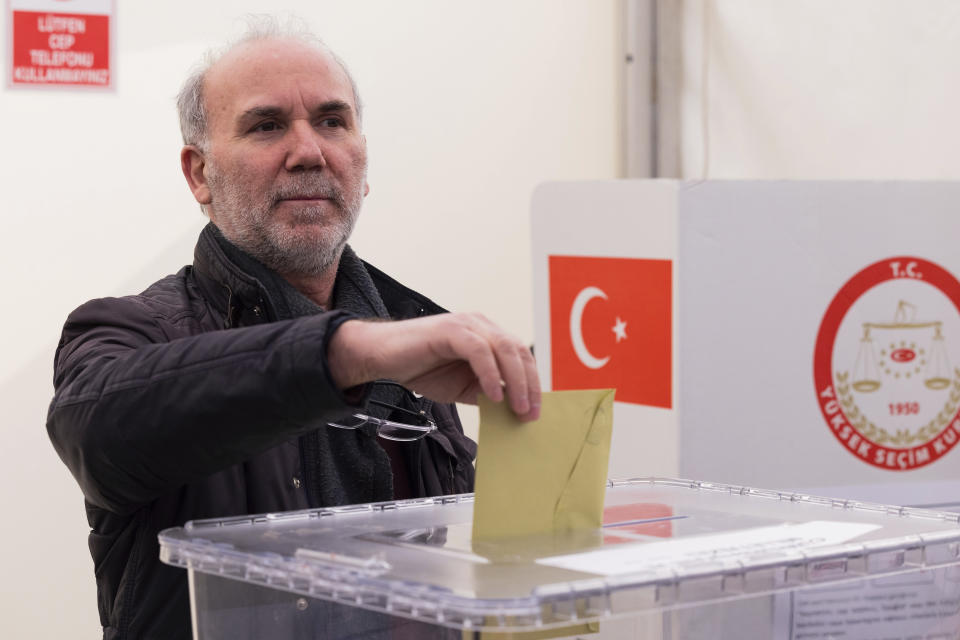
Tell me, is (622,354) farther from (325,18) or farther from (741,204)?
(325,18)

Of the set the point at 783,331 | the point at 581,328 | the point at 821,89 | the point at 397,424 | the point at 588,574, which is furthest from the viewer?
the point at 821,89

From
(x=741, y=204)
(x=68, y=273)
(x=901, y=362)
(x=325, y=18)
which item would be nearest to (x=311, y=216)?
(x=741, y=204)

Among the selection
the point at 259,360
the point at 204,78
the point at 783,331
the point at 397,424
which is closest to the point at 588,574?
the point at 259,360

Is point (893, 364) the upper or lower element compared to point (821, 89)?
lower

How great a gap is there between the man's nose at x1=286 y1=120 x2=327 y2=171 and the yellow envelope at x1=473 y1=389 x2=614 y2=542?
2.14ft

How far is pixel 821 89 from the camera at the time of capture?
9.11ft

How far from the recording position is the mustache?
4.88ft

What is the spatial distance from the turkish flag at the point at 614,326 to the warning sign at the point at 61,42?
157 cm

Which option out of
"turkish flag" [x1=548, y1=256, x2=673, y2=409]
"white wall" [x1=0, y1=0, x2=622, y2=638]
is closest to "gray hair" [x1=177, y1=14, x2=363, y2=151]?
"turkish flag" [x1=548, y1=256, x2=673, y2=409]

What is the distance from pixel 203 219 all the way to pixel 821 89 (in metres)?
1.42

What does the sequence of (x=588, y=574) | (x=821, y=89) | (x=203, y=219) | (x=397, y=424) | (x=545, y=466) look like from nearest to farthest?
(x=588, y=574)
(x=545, y=466)
(x=397, y=424)
(x=821, y=89)
(x=203, y=219)

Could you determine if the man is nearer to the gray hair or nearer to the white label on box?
the gray hair

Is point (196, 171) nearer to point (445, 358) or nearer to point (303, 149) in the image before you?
point (303, 149)

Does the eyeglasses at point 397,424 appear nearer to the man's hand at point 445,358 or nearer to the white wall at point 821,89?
the man's hand at point 445,358
